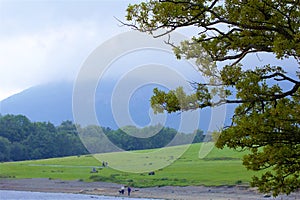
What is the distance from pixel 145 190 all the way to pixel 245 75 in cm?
5680

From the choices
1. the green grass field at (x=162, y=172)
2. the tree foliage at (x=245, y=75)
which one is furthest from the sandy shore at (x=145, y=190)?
the tree foliage at (x=245, y=75)

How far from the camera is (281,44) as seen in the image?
1245 cm

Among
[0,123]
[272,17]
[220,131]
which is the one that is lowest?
[220,131]

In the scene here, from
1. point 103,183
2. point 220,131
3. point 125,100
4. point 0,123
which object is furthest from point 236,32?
point 0,123

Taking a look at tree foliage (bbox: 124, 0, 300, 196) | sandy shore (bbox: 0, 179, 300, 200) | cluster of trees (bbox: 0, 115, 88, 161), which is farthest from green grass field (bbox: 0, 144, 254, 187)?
tree foliage (bbox: 124, 0, 300, 196)

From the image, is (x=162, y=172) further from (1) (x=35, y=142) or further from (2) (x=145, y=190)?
(1) (x=35, y=142)

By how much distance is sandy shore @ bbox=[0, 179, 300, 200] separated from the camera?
60.9 meters

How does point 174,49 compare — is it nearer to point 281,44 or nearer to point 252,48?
point 252,48

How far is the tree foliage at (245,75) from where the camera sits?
1338cm

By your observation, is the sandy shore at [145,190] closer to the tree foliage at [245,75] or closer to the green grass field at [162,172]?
the green grass field at [162,172]

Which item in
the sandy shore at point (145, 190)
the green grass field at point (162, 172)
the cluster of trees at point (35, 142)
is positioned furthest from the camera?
the cluster of trees at point (35, 142)

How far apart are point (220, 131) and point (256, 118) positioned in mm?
1192

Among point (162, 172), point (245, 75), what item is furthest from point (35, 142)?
point (245, 75)

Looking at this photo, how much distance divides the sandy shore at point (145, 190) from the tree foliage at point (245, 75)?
3951cm
